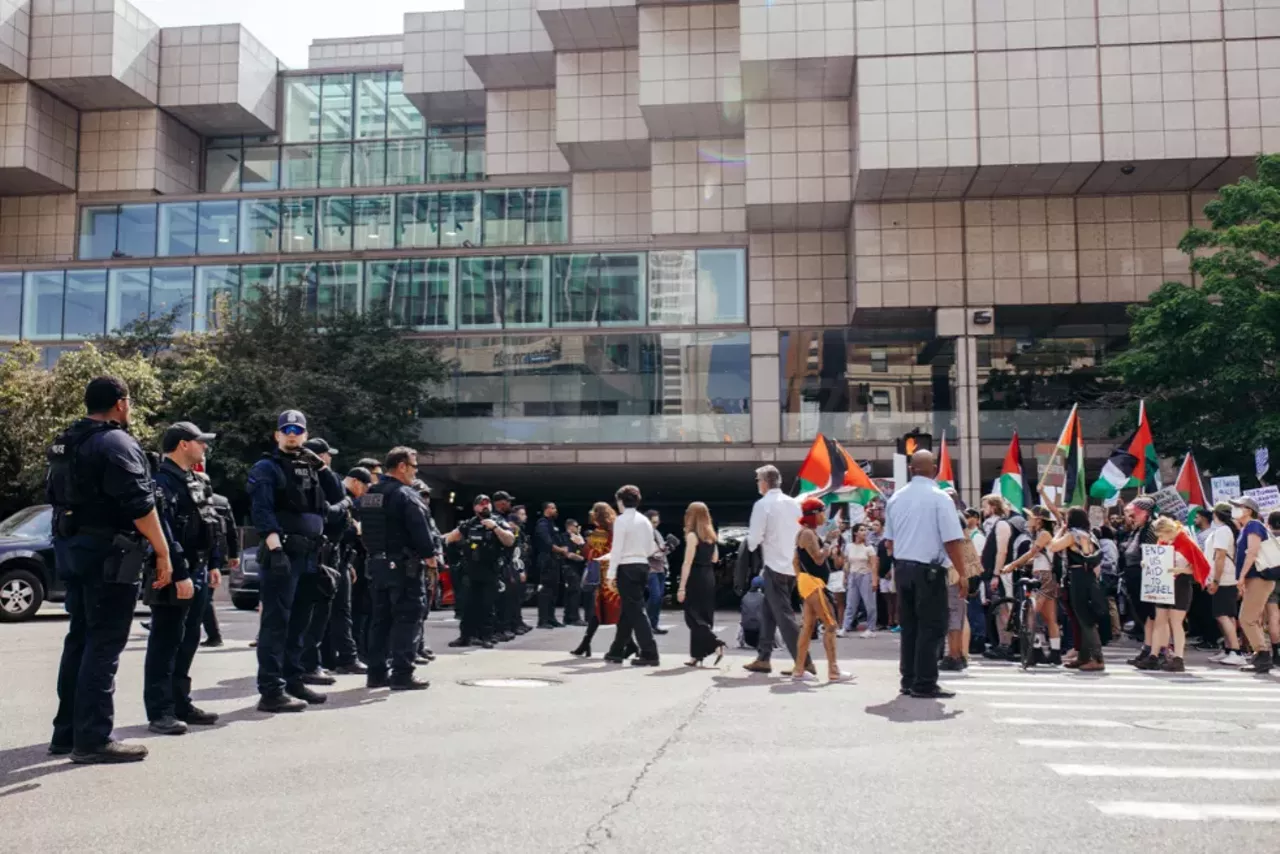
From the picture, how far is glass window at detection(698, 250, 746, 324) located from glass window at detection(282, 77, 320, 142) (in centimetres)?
1773

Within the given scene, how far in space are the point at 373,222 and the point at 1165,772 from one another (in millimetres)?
39441

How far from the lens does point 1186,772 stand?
21.0 ft

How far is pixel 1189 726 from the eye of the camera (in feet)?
27.0

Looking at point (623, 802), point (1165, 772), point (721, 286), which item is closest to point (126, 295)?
point (721, 286)

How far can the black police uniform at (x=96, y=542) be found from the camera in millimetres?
6289

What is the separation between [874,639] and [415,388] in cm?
2196

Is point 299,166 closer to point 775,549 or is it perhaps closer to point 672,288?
point 672,288

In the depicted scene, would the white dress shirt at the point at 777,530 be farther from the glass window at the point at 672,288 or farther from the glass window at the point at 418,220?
the glass window at the point at 418,220

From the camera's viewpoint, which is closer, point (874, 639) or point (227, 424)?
point (874, 639)

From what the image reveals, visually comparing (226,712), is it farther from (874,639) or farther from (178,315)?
(178,315)

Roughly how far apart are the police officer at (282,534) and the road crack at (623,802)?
104 inches

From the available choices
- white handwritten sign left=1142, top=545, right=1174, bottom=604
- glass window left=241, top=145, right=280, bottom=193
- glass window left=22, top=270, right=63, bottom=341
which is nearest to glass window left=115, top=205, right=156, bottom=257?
glass window left=22, top=270, right=63, bottom=341

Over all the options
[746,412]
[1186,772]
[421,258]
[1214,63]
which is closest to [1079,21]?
[1214,63]

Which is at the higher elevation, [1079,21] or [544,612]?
[1079,21]
